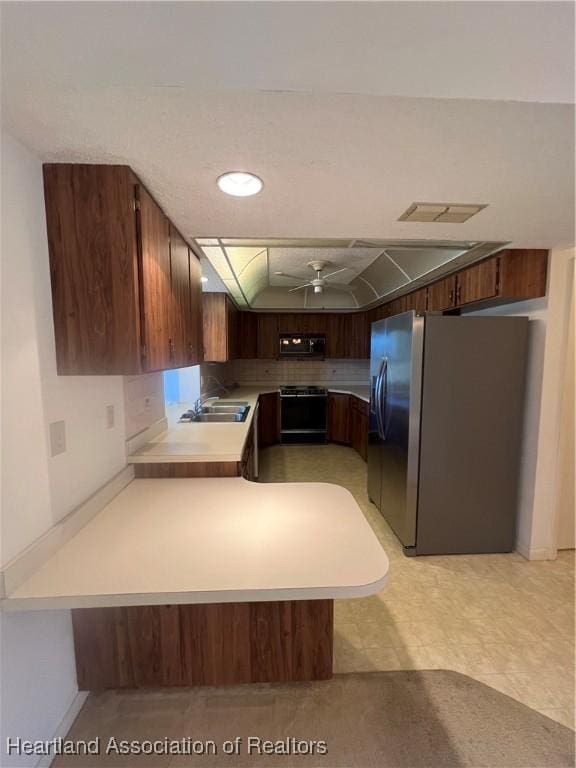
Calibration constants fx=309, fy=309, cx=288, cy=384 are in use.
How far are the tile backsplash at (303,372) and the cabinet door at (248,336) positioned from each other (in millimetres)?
399

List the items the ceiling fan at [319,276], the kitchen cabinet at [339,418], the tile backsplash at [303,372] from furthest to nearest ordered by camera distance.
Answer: the tile backsplash at [303,372] → the kitchen cabinet at [339,418] → the ceiling fan at [319,276]

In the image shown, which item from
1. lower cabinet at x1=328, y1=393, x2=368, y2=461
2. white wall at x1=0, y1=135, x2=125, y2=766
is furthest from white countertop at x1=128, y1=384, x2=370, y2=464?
lower cabinet at x1=328, y1=393, x2=368, y2=461

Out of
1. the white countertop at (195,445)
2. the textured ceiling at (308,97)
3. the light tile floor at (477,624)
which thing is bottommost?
the light tile floor at (477,624)

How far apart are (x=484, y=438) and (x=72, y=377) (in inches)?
104

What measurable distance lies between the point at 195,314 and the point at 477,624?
2563mm

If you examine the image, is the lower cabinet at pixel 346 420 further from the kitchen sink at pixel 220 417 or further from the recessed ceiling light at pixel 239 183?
the recessed ceiling light at pixel 239 183

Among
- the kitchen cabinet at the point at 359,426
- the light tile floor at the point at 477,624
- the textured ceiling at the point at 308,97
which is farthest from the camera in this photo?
the kitchen cabinet at the point at 359,426

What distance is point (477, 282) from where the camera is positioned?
233cm

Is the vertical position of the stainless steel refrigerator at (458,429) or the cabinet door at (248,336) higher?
the cabinet door at (248,336)

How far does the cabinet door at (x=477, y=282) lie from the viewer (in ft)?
7.18

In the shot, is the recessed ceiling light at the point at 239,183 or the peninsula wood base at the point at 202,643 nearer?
the recessed ceiling light at the point at 239,183

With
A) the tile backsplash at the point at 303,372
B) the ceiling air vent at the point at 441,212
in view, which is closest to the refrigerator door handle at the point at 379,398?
the ceiling air vent at the point at 441,212

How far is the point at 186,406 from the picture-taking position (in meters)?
3.32

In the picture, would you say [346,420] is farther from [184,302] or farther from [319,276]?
[184,302]
